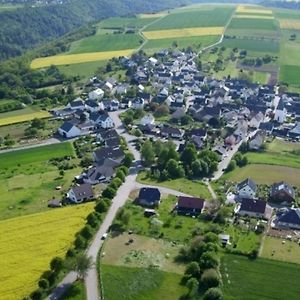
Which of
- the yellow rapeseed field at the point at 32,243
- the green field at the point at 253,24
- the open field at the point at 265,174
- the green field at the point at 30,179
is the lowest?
the open field at the point at 265,174

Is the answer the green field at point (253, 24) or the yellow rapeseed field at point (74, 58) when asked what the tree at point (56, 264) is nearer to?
the yellow rapeseed field at point (74, 58)

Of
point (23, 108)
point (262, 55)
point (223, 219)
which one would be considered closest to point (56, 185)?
point (223, 219)

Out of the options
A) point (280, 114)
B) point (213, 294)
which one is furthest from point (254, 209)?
point (280, 114)

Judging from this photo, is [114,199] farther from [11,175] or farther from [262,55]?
[262,55]

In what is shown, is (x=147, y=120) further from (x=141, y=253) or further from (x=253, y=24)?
(x=253, y=24)

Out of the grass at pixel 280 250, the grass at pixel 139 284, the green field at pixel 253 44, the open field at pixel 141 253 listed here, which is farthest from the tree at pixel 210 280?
the green field at pixel 253 44
